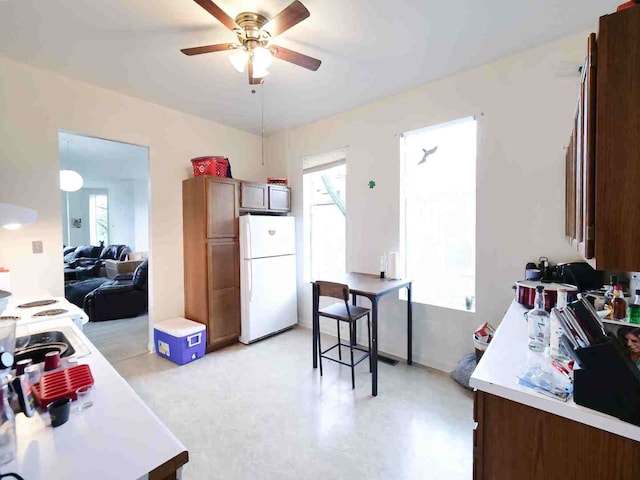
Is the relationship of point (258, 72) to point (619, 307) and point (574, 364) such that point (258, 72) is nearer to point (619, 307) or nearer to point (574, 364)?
point (574, 364)

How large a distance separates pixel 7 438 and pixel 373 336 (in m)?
2.19

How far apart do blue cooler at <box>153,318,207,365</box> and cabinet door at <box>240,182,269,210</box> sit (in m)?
1.54

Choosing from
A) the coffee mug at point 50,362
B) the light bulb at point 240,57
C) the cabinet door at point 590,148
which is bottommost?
the coffee mug at point 50,362

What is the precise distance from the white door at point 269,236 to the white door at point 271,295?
93 millimetres

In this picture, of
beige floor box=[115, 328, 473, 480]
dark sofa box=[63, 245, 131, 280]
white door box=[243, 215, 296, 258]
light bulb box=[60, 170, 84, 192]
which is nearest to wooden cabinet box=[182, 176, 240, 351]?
white door box=[243, 215, 296, 258]

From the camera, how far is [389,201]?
325cm

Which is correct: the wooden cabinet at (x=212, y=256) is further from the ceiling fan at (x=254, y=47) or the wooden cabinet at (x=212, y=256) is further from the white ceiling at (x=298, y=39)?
the ceiling fan at (x=254, y=47)

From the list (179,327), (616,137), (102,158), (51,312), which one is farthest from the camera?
(102,158)

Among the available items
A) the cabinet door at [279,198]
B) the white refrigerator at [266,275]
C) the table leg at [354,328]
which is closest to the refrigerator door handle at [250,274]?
the white refrigerator at [266,275]

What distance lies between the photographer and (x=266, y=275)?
372 cm

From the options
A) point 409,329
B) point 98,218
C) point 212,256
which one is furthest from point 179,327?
point 98,218

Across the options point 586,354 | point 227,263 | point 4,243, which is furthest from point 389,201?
point 4,243

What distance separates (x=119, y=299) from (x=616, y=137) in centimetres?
565

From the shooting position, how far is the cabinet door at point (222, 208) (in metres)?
3.35
